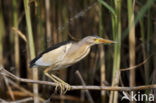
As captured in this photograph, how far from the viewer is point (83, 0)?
296 centimetres

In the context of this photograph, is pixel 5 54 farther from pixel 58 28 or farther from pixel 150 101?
pixel 150 101

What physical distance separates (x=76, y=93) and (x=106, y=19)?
99 centimetres

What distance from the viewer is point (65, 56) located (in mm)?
2061

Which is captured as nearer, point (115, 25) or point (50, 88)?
point (115, 25)

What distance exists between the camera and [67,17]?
A: 3021 mm

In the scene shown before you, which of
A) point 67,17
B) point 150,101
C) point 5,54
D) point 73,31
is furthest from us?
point 5,54

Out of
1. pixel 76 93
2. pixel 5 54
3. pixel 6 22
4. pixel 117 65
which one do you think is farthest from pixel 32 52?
pixel 6 22

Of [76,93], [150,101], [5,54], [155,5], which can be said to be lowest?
[76,93]

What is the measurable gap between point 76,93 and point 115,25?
167 centimetres

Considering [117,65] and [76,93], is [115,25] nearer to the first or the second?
[117,65]

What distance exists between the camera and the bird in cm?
204

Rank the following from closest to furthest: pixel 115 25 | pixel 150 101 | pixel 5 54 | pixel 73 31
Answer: pixel 115 25 < pixel 150 101 < pixel 73 31 < pixel 5 54

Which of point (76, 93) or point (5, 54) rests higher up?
point (5, 54)

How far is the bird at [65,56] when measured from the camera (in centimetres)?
204
